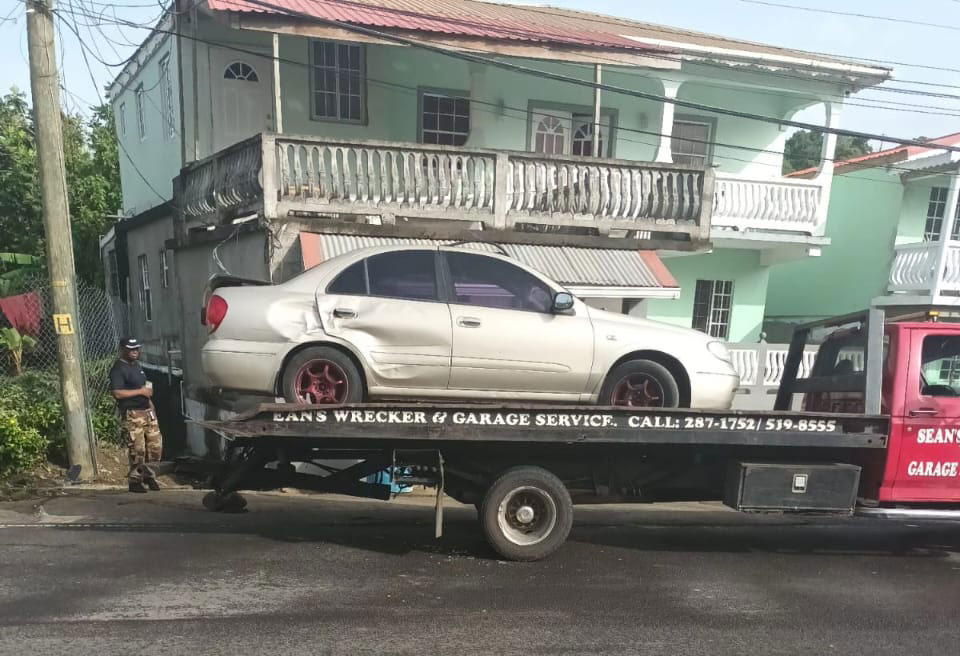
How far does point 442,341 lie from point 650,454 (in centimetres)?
185

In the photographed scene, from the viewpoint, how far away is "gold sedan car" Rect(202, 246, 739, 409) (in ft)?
16.1

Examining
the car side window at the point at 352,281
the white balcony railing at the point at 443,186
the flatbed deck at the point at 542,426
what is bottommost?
the flatbed deck at the point at 542,426

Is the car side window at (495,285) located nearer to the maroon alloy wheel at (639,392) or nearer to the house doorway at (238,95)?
the maroon alloy wheel at (639,392)

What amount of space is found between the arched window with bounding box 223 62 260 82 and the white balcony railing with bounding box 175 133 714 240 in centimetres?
188

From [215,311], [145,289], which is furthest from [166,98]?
[215,311]

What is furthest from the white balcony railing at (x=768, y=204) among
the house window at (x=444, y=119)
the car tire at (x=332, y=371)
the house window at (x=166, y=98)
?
the house window at (x=166, y=98)

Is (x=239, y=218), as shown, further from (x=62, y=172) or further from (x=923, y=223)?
(x=923, y=223)

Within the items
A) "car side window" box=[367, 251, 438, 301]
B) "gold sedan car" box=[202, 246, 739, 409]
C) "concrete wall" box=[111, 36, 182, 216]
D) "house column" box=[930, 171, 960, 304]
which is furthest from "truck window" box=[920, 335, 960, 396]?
"concrete wall" box=[111, 36, 182, 216]

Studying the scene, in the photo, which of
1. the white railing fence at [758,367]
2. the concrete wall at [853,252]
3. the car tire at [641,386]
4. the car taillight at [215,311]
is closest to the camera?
the car taillight at [215,311]

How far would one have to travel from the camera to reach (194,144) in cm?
1108

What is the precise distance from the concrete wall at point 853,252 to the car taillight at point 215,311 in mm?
14218

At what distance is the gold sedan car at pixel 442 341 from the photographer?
4.91 m

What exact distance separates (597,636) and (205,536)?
3.33 m

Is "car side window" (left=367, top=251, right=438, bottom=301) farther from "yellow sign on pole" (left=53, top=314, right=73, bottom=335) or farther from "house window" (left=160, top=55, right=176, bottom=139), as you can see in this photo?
"house window" (left=160, top=55, right=176, bottom=139)
